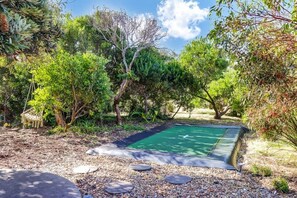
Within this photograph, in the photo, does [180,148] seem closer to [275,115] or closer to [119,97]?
[275,115]

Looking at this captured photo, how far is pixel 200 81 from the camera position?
557 inches

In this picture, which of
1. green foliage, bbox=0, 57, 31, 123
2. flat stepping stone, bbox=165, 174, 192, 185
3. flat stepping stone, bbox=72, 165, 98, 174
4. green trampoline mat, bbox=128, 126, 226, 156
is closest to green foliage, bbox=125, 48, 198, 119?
green trampoline mat, bbox=128, 126, 226, 156

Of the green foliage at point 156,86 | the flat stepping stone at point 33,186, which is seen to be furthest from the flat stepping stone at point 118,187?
the green foliage at point 156,86

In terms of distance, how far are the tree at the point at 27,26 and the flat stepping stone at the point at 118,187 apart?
2.36m

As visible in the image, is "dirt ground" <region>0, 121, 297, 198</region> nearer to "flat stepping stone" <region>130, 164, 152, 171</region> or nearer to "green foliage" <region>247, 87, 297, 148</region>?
"flat stepping stone" <region>130, 164, 152, 171</region>

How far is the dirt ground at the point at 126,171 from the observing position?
378 centimetres

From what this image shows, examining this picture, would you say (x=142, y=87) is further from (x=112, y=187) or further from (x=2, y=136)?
(x=112, y=187)

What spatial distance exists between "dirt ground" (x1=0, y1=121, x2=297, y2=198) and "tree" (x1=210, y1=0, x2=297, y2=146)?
1556mm

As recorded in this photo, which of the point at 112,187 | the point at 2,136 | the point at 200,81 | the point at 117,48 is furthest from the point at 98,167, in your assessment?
the point at 200,81

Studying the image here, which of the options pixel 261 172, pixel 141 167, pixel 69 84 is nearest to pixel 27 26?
pixel 141 167

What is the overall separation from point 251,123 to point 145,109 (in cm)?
858

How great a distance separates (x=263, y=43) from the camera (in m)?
3.37

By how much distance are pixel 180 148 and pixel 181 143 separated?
2.46 ft

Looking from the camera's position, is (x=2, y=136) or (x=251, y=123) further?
(x=2, y=136)
